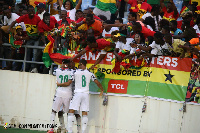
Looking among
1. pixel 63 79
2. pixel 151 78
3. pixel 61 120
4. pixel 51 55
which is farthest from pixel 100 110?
pixel 51 55

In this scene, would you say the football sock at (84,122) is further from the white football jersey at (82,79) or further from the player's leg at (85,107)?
the white football jersey at (82,79)

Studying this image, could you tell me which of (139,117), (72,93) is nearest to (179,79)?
(139,117)

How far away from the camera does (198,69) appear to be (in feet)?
43.8

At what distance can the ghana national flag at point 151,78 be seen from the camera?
1364 cm

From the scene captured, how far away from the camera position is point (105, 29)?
15.2 m

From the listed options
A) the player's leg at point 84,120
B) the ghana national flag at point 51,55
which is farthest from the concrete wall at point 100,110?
the player's leg at point 84,120

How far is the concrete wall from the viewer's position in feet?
44.8

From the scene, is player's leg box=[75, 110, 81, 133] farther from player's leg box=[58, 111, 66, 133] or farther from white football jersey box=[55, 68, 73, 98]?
white football jersey box=[55, 68, 73, 98]

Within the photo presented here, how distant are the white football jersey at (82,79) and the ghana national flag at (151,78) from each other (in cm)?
77

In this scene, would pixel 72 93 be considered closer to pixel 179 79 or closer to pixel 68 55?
pixel 68 55

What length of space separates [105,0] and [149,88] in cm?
414

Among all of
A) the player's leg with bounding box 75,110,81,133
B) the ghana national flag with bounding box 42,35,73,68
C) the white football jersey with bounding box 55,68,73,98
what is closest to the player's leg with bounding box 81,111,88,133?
the player's leg with bounding box 75,110,81,133

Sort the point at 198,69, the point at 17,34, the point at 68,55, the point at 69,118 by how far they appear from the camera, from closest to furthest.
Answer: the point at 198,69
the point at 69,118
the point at 68,55
the point at 17,34

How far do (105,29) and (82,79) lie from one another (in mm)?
2059
